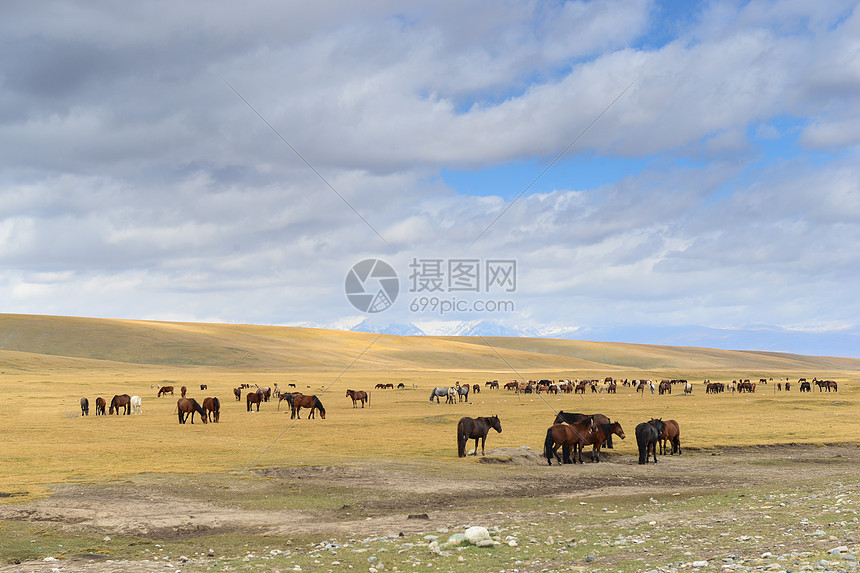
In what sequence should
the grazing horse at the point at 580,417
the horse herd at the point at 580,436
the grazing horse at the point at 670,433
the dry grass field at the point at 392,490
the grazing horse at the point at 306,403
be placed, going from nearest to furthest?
1. the dry grass field at the point at 392,490
2. the horse herd at the point at 580,436
3. the grazing horse at the point at 670,433
4. the grazing horse at the point at 580,417
5. the grazing horse at the point at 306,403

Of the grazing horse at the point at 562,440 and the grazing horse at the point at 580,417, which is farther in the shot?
the grazing horse at the point at 580,417

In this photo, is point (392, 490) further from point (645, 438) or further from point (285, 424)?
point (285, 424)

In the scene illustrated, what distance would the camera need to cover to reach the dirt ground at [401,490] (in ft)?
49.9

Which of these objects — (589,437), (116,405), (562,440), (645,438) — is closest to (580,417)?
(589,437)

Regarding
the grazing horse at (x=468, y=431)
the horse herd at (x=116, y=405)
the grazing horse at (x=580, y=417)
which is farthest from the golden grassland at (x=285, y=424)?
the horse herd at (x=116, y=405)

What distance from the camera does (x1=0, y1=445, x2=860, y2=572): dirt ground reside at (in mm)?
15203

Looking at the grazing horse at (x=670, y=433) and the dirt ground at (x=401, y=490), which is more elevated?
the grazing horse at (x=670, y=433)

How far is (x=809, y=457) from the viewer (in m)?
26.6

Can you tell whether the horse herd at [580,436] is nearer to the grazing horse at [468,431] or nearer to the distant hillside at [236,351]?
the grazing horse at [468,431]

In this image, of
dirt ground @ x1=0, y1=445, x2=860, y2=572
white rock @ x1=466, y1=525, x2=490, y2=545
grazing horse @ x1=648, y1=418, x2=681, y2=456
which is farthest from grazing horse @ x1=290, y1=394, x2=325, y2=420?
white rock @ x1=466, y1=525, x2=490, y2=545

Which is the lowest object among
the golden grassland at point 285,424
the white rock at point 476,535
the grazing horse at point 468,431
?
the golden grassland at point 285,424

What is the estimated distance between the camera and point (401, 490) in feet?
64.7

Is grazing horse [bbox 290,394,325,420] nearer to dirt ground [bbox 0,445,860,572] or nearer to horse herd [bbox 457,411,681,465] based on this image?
horse herd [bbox 457,411,681,465]

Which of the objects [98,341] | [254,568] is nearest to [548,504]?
[254,568]
